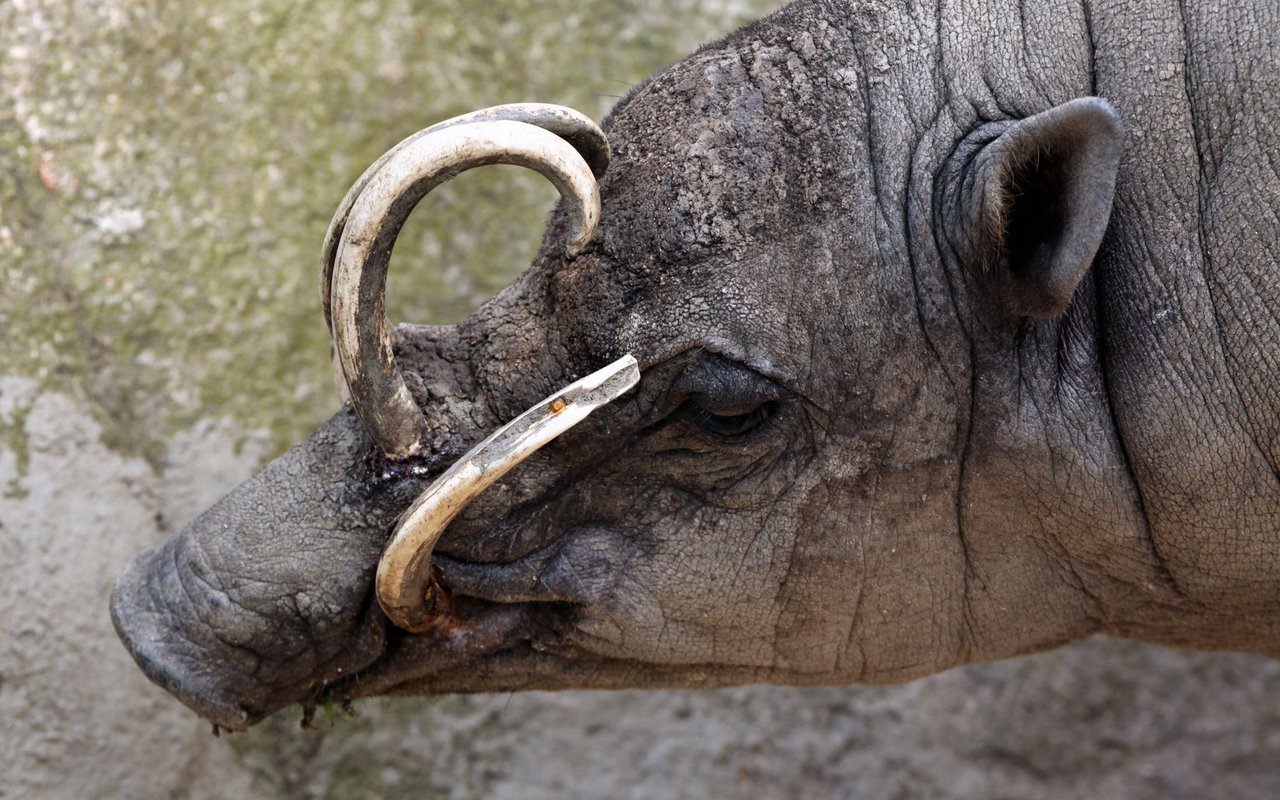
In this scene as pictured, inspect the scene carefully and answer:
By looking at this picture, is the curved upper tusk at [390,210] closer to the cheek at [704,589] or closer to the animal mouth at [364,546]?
the animal mouth at [364,546]

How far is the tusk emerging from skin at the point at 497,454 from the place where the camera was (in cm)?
277

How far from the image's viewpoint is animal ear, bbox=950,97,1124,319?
2645 mm

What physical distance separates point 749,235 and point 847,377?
0.36 metres

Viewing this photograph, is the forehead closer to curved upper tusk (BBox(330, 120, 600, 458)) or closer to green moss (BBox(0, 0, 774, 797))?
curved upper tusk (BBox(330, 120, 600, 458))

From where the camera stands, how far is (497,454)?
2.77 m

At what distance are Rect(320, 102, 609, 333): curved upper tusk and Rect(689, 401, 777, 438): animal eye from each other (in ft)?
1.81

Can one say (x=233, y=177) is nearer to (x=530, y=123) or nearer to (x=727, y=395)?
(x=530, y=123)

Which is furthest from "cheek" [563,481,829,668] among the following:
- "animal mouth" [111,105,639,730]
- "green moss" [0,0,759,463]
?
"green moss" [0,0,759,463]

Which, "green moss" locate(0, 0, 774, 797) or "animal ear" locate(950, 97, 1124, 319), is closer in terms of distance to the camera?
"animal ear" locate(950, 97, 1124, 319)

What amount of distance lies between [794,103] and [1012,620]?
1304 mm

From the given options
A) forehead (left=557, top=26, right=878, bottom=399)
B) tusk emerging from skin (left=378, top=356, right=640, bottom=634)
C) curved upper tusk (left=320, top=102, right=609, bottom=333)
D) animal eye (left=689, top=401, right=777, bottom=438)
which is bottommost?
animal eye (left=689, top=401, right=777, bottom=438)

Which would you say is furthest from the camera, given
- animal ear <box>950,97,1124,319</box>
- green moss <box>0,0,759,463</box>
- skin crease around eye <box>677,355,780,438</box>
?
green moss <box>0,0,759,463</box>

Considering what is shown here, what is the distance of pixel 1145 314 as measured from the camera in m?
2.87

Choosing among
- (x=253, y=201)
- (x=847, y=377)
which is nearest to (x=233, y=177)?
(x=253, y=201)
